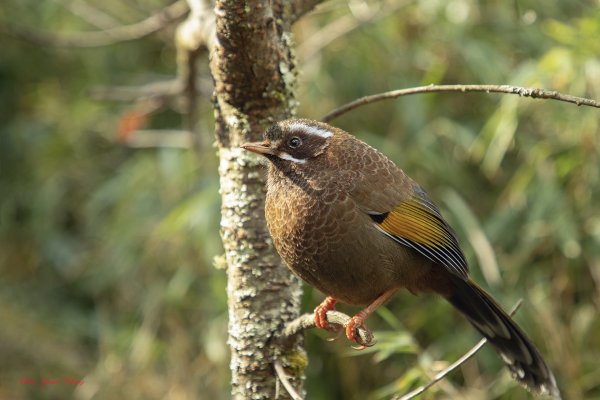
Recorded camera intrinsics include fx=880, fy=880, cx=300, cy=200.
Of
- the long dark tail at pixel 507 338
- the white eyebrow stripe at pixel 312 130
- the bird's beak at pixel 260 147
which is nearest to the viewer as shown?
the bird's beak at pixel 260 147

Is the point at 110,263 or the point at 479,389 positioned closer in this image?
the point at 479,389

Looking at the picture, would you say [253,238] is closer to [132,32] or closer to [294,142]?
[294,142]

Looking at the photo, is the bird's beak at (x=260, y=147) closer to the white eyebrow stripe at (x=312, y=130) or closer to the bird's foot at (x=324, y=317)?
the white eyebrow stripe at (x=312, y=130)

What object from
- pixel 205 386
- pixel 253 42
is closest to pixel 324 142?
pixel 253 42

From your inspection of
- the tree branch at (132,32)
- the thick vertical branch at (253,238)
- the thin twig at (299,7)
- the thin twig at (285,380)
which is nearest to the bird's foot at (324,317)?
the thick vertical branch at (253,238)

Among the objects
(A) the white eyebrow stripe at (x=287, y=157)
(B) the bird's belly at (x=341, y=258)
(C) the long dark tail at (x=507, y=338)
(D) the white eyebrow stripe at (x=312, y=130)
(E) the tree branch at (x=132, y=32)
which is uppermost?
(E) the tree branch at (x=132, y=32)

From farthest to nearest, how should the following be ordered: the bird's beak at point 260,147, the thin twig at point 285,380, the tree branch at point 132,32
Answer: the tree branch at point 132,32 < the bird's beak at point 260,147 < the thin twig at point 285,380

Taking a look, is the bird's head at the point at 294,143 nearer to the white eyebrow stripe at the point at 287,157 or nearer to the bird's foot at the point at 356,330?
the white eyebrow stripe at the point at 287,157

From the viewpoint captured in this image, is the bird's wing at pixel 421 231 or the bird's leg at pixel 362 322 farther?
the bird's wing at pixel 421 231

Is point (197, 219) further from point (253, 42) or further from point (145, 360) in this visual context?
point (253, 42)

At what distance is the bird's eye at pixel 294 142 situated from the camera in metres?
3.39

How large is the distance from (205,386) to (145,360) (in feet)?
1.62

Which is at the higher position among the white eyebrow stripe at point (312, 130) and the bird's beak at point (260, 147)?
the white eyebrow stripe at point (312, 130)

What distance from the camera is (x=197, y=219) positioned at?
5746mm
